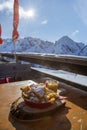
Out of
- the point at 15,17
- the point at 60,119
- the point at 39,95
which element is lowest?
the point at 60,119

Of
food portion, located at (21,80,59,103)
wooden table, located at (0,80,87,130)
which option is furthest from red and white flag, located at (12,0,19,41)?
food portion, located at (21,80,59,103)

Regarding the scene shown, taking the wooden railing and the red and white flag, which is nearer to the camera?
the wooden railing

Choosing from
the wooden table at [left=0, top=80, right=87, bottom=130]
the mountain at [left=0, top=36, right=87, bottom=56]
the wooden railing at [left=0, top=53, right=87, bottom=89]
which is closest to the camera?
the wooden table at [left=0, top=80, right=87, bottom=130]

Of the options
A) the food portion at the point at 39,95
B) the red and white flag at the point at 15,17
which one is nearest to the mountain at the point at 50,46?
the red and white flag at the point at 15,17

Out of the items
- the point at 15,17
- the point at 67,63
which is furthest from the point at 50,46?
the point at 67,63

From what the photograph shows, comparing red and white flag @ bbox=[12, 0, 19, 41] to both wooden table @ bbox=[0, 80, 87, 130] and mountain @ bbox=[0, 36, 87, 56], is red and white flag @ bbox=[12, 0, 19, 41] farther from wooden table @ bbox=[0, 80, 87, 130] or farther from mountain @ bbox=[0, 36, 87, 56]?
mountain @ bbox=[0, 36, 87, 56]

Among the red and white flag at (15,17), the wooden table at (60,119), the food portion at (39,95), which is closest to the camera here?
the wooden table at (60,119)

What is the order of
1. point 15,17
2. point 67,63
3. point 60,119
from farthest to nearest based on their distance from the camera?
point 15,17 < point 67,63 < point 60,119

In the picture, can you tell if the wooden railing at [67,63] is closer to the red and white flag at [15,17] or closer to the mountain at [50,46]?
the red and white flag at [15,17]

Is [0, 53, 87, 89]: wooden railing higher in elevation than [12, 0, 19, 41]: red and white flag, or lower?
lower

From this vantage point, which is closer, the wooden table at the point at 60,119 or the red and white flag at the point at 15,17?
the wooden table at the point at 60,119

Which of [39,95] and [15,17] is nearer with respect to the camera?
[39,95]

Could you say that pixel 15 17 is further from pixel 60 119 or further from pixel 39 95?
pixel 60 119

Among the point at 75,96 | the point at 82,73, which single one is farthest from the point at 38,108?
the point at 82,73
